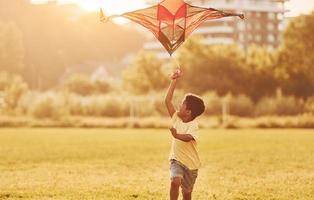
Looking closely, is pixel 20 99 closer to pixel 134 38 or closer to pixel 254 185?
pixel 254 185

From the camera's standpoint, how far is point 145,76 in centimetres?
7438

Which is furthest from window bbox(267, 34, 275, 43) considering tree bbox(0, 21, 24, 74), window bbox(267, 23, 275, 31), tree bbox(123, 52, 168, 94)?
tree bbox(123, 52, 168, 94)

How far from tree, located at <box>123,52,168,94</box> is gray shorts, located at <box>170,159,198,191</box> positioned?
62037 millimetres

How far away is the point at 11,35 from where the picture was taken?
327 ft

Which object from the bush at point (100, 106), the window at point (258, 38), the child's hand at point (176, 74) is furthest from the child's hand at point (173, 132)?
the window at point (258, 38)

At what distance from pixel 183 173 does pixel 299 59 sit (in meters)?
57.5

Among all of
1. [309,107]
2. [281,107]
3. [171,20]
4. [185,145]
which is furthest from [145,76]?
[185,145]

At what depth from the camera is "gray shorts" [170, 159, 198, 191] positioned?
8.98 m

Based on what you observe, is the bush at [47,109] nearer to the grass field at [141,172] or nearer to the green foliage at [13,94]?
the green foliage at [13,94]

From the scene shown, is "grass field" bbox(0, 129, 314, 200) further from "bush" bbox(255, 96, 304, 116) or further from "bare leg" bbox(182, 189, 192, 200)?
"bush" bbox(255, 96, 304, 116)

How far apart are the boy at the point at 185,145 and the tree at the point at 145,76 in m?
62.0

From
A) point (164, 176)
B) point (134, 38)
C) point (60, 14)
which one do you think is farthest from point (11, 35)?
point (164, 176)

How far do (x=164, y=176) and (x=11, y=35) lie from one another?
87417 millimetres

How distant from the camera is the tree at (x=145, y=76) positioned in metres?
72.6
